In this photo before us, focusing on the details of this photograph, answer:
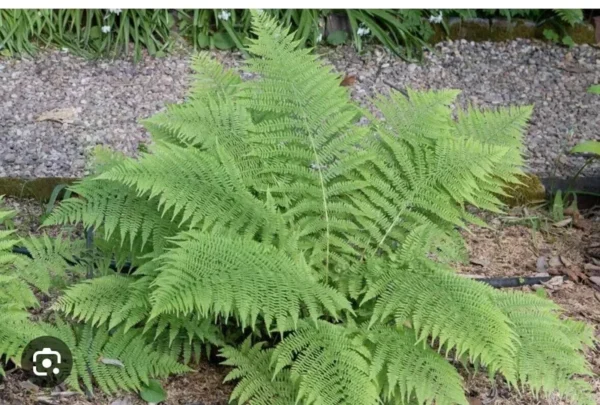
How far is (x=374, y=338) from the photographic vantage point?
2.60 metres

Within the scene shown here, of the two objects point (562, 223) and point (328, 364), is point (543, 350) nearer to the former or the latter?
point (328, 364)

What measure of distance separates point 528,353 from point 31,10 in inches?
141

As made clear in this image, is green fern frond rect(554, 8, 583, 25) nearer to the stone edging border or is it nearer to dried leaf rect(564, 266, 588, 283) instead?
the stone edging border

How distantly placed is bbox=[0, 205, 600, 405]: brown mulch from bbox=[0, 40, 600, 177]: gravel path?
507 mm

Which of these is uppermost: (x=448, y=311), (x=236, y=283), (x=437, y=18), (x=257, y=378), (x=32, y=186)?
(x=437, y=18)

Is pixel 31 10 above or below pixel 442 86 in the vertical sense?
above

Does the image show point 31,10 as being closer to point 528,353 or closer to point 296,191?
point 296,191

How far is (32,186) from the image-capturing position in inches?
154

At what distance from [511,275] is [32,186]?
2198mm

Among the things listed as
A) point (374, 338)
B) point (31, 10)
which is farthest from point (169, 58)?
point (374, 338)

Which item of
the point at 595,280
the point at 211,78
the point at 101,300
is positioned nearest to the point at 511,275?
the point at 595,280

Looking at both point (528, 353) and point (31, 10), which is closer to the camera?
point (528, 353)

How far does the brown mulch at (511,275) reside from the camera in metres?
2.73
